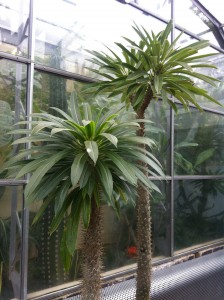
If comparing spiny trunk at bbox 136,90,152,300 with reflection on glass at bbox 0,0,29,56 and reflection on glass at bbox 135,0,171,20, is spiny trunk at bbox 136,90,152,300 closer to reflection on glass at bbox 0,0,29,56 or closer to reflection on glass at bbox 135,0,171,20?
reflection on glass at bbox 0,0,29,56

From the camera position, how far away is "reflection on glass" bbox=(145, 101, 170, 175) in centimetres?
382

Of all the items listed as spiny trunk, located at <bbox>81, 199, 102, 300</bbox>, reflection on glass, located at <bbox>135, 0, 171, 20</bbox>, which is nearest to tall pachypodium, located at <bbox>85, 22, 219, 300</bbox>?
spiny trunk, located at <bbox>81, 199, 102, 300</bbox>

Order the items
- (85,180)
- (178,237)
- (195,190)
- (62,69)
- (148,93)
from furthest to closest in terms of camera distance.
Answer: (195,190) → (178,237) → (62,69) → (148,93) → (85,180)

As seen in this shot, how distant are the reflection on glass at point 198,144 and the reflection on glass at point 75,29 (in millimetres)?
1516

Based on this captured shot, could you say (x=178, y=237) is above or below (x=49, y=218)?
below

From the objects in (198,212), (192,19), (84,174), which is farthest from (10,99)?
(192,19)

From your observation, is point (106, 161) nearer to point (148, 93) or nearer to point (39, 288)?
point (148, 93)

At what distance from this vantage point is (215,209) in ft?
16.0

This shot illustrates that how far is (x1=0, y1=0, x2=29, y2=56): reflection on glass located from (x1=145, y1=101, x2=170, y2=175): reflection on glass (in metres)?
1.73

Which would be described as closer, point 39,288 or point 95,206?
point 95,206

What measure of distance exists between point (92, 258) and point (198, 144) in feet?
10.9

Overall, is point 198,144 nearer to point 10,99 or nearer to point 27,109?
point 27,109

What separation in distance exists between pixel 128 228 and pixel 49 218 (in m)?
1.07

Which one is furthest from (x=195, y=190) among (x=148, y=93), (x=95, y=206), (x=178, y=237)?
(x=95, y=206)
